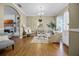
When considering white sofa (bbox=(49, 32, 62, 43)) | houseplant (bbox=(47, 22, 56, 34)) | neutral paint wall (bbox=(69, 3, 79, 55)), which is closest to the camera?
neutral paint wall (bbox=(69, 3, 79, 55))

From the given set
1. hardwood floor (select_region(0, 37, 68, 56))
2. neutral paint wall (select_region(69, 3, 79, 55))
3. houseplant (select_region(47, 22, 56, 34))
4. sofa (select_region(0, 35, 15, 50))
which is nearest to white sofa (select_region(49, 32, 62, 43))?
houseplant (select_region(47, 22, 56, 34))

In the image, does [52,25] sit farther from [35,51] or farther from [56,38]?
[35,51]

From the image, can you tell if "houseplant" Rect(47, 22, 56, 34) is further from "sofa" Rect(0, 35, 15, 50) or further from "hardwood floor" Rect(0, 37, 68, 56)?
"sofa" Rect(0, 35, 15, 50)

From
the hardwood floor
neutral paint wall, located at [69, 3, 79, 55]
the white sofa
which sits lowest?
the hardwood floor

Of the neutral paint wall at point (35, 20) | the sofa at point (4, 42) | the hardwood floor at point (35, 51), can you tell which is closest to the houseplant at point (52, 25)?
the neutral paint wall at point (35, 20)

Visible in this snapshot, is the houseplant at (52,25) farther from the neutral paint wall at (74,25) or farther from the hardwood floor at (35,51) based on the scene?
the neutral paint wall at (74,25)

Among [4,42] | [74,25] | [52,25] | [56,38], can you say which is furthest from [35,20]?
[74,25]

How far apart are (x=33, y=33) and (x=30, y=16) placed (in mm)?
1207

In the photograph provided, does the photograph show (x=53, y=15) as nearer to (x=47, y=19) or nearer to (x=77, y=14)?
(x=47, y=19)

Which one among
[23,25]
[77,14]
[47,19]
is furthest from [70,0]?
[23,25]

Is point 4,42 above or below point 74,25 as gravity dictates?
below

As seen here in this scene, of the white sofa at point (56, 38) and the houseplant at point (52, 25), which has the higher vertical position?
the houseplant at point (52, 25)

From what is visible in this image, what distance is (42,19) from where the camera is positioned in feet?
26.8

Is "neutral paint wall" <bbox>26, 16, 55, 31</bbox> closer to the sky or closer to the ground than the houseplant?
closer to the sky
